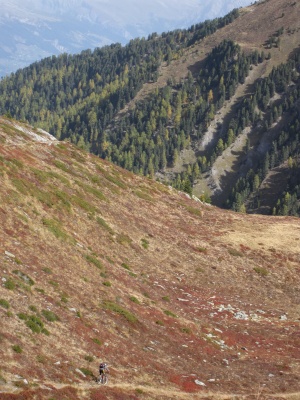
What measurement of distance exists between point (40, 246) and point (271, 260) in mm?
35859

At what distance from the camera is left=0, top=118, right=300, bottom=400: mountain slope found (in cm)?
2653

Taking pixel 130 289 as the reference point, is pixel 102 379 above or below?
below

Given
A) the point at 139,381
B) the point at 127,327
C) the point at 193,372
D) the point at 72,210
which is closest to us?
the point at 139,381

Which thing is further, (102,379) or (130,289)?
(130,289)

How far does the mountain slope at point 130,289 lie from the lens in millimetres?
26531

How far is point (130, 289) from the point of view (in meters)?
42.0

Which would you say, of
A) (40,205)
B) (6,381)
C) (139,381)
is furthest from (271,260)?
(6,381)

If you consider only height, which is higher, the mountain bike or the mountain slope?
the mountain slope

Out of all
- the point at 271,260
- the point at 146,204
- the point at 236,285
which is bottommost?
the point at 236,285

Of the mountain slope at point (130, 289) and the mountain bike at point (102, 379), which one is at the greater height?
the mountain slope at point (130, 289)

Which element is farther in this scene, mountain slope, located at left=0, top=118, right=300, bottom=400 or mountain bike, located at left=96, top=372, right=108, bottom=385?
mountain slope, located at left=0, top=118, right=300, bottom=400

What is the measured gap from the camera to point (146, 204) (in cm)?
6925

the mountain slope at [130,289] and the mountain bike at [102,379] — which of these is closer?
the mountain bike at [102,379]

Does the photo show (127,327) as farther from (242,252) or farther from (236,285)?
(242,252)
